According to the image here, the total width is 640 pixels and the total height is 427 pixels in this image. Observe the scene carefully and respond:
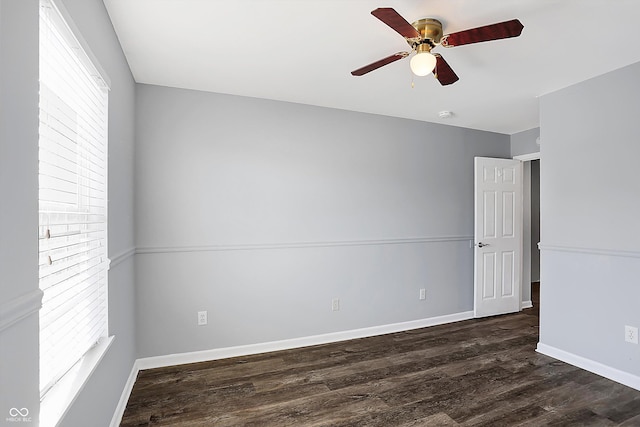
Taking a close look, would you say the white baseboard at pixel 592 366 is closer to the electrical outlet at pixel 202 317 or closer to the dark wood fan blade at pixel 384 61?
the dark wood fan blade at pixel 384 61

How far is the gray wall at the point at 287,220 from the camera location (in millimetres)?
2965

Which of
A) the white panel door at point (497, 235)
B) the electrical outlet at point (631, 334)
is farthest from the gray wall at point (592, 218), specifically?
the white panel door at point (497, 235)

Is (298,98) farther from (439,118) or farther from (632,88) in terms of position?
(632,88)

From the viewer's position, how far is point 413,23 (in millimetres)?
1945

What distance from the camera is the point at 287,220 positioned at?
336cm

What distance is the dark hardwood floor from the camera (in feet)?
7.16

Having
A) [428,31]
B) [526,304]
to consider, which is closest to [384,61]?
[428,31]

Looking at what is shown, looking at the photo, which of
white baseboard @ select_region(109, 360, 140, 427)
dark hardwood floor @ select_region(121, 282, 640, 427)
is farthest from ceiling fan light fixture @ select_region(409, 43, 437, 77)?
white baseboard @ select_region(109, 360, 140, 427)

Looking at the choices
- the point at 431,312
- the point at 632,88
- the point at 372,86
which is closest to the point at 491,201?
the point at 431,312

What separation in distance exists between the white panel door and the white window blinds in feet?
13.2

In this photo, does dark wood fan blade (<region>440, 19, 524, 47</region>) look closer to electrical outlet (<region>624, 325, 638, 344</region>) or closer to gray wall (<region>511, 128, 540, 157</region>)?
electrical outlet (<region>624, 325, 638, 344</region>)

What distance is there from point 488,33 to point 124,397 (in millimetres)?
3162

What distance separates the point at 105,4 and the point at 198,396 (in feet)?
8.50

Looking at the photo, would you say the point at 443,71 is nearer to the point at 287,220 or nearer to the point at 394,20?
the point at 394,20
